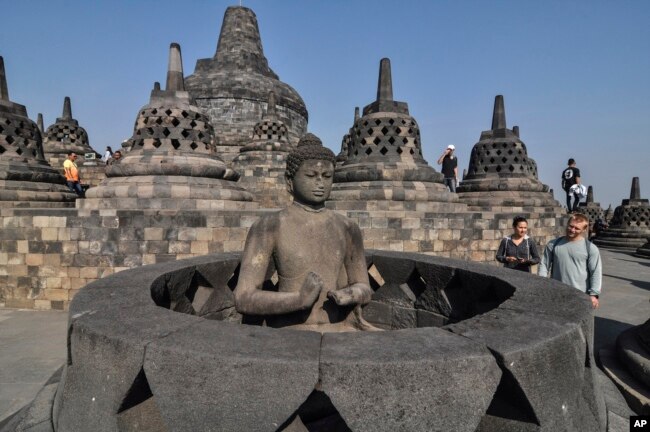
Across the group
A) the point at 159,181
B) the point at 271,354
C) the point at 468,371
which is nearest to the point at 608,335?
the point at 468,371

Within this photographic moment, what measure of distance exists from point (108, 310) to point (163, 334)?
500 mm

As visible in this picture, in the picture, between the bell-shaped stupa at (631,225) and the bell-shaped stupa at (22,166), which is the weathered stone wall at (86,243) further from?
the bell-shaped stupa at (631,225)

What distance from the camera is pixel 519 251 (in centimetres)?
458

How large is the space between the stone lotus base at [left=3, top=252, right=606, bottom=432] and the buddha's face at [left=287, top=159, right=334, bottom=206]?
1.02 m

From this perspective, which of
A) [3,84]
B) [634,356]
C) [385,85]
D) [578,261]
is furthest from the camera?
[385,85]

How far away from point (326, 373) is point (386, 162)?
7.39 meters

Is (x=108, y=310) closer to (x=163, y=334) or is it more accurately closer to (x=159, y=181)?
(x=163, y=334)

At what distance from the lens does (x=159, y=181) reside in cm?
678

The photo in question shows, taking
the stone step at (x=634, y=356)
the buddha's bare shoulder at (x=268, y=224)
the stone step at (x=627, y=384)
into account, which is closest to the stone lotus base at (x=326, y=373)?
the buddha's bare shoulder at (x=268, y=224)

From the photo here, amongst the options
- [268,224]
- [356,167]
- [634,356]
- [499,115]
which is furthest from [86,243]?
[499,115]

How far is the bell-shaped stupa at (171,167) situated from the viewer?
6.63 meters

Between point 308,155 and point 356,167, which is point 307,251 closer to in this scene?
point 308,155

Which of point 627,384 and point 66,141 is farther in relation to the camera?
point 66,141

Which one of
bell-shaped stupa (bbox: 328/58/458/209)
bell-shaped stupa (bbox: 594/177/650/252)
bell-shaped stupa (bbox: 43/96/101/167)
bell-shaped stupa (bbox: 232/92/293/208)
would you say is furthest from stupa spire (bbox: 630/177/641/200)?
bell-shaped stupa (bbox: 43/96/101/167)
